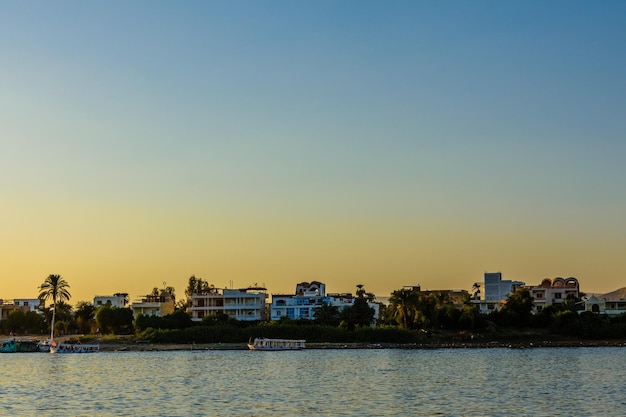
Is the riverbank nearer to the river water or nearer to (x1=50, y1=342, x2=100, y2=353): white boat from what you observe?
(x1=50, y1=342, x2=100, y2=353): white boat

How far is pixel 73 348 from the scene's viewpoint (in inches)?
4444

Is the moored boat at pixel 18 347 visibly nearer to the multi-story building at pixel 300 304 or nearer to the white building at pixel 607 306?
the multi-story building at pixel 300 304

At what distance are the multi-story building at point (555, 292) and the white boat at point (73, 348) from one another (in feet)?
241

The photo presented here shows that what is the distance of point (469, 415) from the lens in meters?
42.2

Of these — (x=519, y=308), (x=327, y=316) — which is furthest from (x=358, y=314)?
(x=519, y=308)

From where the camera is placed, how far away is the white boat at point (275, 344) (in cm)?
11600

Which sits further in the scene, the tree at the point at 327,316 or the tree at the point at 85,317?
the tree at the point at 85,317

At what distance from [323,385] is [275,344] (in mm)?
57868

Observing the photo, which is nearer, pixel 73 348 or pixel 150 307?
pixel 73 348

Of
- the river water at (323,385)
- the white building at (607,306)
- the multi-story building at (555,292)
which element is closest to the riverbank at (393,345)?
the river water at (323,385)

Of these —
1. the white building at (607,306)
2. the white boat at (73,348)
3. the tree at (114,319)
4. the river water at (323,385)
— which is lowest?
the river water at (323,385)

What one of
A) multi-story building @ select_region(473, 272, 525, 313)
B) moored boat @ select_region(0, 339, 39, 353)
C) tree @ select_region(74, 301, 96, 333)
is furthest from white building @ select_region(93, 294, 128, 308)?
multi-story building @ select_region(473, 272, 525, 313)

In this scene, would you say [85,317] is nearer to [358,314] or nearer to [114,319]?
[114,319]

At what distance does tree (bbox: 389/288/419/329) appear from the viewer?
122812 mm
